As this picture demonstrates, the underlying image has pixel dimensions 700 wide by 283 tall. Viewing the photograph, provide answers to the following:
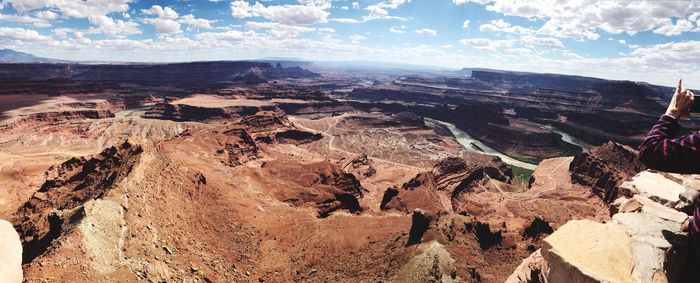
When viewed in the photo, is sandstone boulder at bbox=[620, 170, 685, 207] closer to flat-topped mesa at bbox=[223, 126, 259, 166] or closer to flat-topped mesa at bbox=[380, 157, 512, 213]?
flat-topped mesa at bbox=[380, 157, 512, 213]

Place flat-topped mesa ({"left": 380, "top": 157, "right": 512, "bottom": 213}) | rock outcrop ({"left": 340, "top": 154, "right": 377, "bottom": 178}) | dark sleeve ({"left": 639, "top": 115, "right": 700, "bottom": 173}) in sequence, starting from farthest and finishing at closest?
rock outcrop ({"left": 340, "top": 154, "right": 377, "bottom": 178}) < flat-topped mesa ({"left": 380, "top": 157, "right": 512, "bottom": 213}) < dark sleeve ({"left": 639, "top": 115, "right": 700, "bottom": 173})

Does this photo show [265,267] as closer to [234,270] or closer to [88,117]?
[234,270]

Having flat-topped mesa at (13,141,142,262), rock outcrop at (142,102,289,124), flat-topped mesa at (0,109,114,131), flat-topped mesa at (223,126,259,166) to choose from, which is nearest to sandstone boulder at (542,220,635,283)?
flat-topped mesa at (13,141,142,262)

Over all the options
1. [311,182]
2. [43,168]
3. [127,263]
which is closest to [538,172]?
[311,182]

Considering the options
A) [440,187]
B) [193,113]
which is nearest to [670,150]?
[440,187]

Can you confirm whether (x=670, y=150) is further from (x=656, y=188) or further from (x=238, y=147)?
(x=238, y=147)

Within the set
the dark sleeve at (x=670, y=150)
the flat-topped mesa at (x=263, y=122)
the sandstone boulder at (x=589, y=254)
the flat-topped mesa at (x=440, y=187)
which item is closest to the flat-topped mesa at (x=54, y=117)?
the flat-topped mesa at (x=263, y=122)
